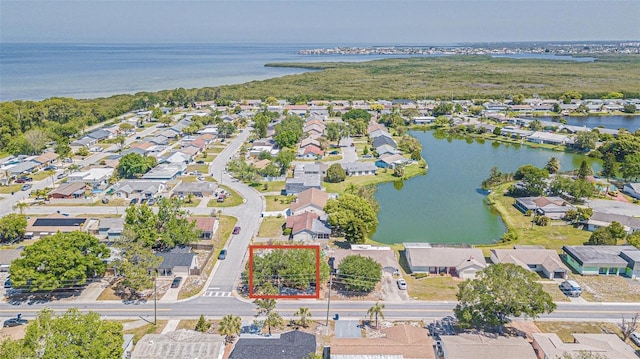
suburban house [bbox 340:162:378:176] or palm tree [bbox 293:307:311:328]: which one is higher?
suburban house [bbox 340:162:378:176]

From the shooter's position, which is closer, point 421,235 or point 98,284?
point 98,284

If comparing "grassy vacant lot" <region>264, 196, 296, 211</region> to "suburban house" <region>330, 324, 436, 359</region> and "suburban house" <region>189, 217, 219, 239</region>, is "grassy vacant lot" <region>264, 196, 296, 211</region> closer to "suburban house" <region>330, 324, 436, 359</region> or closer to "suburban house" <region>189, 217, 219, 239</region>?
"suburban house" <region>189, 217, 219, 239</region>

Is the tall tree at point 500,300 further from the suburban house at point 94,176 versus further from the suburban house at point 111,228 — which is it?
the suburban house at point 94,176

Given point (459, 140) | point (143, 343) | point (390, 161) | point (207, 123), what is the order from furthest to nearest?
point (207, 123) < point (459, 140) < point (390, 161) < point (143, 343)

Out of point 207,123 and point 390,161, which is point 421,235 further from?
point 207,123

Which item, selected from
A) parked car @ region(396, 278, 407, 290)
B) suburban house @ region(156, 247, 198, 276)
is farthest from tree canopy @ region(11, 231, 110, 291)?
parked car @ region(396, 278, 407, 290)

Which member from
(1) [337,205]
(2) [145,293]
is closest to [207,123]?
(1) [337,205]

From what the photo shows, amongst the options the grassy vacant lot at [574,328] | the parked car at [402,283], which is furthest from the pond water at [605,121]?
the parked car at [402,283]
